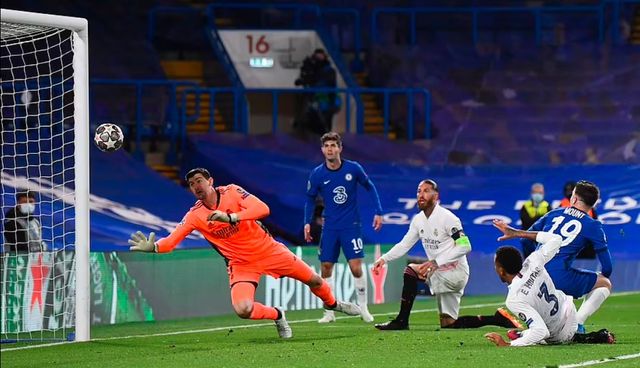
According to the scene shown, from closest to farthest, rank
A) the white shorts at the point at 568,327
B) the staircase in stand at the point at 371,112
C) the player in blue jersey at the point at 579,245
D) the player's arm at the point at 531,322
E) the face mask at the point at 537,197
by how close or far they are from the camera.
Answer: the player's arm at the point at 531,322
the white shorts at the point at 568,327
the player in blue jersey at the point at 579,245
the face mask at the point at 537,197
the staircase in stand at the point at 371,112

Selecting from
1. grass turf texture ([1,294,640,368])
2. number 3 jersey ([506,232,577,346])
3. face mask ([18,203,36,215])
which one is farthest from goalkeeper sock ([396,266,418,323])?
face mask ([18,203,36,215])

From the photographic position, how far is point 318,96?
86.2 feet

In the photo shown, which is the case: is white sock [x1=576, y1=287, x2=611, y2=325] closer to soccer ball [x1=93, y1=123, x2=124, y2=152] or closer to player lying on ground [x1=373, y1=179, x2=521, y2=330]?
player lying on ground [x1=373, y1=179, x2=521, y2=330]

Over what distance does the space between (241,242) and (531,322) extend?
3006 mm

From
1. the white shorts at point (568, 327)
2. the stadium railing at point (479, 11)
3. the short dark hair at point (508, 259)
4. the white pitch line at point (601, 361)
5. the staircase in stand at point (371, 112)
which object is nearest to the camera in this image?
the white pitch line at point (601, 361)

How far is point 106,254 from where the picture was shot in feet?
55.4

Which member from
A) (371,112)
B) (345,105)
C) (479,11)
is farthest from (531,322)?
(479,11)

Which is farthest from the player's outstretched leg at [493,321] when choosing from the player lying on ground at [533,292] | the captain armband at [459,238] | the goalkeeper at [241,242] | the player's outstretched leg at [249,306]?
the player's outstretched leg at [249,306]

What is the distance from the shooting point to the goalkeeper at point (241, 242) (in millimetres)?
12812

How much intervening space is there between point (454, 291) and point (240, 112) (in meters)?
13.4

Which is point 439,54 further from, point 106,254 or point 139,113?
point 106,254

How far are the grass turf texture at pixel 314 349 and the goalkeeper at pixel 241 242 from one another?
428mm

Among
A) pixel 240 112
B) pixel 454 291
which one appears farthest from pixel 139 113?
pixel 454 291

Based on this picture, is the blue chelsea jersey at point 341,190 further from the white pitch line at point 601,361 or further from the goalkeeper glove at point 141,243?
the white pitch line at point 601,361
